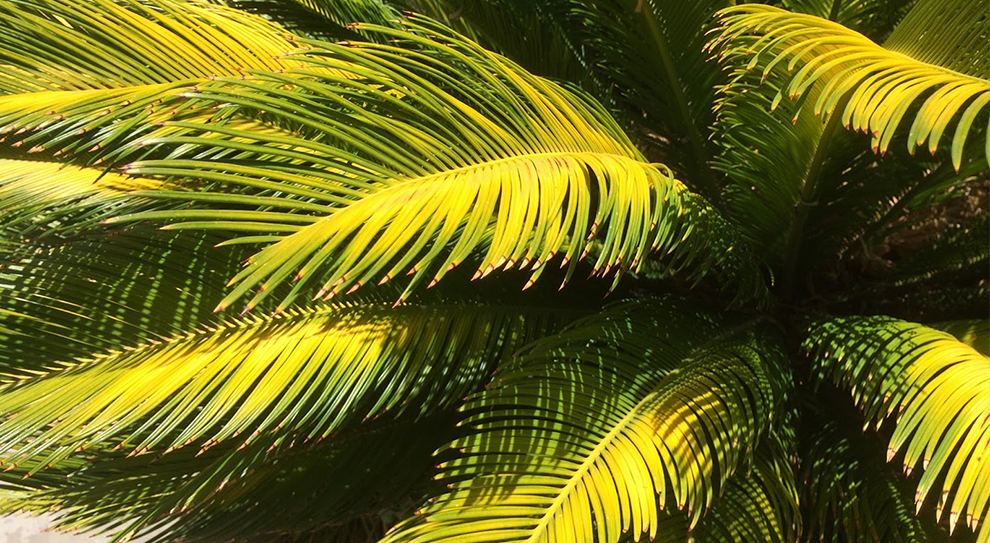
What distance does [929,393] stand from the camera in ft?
2.20

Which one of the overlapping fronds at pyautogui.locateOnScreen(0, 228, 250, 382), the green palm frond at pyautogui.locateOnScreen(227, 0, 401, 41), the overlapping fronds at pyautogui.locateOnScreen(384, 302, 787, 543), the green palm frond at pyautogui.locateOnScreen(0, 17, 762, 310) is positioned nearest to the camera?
the green palm frond at pyautogui.locateOnScreen(0, 17, 762, 310)

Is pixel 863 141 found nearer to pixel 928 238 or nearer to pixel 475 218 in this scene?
pixel 928 238

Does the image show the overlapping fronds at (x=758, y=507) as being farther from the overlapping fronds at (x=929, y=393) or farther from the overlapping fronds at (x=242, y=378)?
the overlapping fronds at (x=242, y=378)

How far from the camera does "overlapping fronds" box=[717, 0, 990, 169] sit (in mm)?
537

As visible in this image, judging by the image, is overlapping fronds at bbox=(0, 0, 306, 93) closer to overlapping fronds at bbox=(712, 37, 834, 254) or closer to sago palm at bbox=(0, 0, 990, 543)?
sago palm at bbox=(0, 0, 990, 543)

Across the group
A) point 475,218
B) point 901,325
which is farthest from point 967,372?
point 475,218

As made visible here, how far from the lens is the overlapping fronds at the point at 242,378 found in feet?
2.19

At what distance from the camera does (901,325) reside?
2.70 ft

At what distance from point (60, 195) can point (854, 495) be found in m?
1.02

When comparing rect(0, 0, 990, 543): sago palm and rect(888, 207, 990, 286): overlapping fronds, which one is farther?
rect(888, 207, 990, 286): overlapping fronds

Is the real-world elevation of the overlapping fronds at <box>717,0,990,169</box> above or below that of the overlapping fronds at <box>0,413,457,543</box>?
above

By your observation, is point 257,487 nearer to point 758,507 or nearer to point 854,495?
point 758,507

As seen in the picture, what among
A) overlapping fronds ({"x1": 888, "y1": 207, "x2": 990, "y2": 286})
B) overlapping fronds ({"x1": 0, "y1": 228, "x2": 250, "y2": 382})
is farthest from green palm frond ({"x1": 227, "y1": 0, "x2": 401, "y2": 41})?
overlapping fronds ({"x1": 888, "y1": 207, "x2": 990, "y2": 286})

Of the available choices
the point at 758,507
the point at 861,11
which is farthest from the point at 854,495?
the point at 861,11
